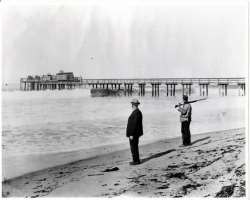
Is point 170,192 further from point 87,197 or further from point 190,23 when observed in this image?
point 190,23

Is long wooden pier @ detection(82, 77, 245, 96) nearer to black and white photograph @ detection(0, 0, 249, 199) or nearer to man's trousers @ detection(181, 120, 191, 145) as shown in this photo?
black and white photograph @ detection(0, 0, 249, 199)

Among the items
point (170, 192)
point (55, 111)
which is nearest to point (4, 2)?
point (55, 111)

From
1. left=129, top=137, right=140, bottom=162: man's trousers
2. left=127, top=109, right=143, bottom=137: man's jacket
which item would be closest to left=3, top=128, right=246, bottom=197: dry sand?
left=129, top=137, right=140, bottom=162: man's trousers

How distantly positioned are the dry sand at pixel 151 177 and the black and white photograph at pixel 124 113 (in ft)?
0.06

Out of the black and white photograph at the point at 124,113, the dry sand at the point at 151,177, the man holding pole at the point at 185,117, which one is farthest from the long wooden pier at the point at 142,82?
the dry sand at the point at 151,177

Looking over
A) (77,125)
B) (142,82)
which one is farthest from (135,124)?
(142,82)

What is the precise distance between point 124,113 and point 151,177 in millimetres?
2829

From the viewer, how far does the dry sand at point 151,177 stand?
15.8 feet

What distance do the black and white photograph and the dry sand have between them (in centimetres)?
2

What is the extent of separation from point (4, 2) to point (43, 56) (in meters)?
1.51

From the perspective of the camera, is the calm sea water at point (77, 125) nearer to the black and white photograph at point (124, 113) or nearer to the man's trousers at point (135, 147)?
the black and white photograph at point (124, 113)

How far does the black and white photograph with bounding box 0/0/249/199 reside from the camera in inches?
199

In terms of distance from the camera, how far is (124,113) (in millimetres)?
7535

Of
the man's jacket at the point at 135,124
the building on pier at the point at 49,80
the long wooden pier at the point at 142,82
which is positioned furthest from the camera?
the long wooden pier at the point at 142,82
